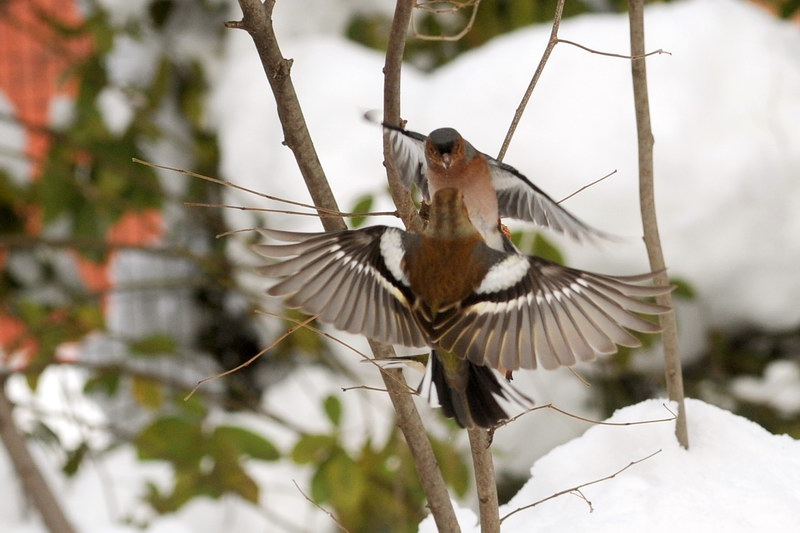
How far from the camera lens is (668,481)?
75 cm

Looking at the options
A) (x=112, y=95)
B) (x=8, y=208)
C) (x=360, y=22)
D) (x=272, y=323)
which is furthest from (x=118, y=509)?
(x=360, y=22)

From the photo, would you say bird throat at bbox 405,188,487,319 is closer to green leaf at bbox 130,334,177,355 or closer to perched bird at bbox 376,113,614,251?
perched bird at bbox 376,113,614,251

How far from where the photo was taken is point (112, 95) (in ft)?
7.41

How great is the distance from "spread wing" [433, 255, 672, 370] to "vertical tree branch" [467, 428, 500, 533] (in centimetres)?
5

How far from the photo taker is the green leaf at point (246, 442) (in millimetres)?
1628

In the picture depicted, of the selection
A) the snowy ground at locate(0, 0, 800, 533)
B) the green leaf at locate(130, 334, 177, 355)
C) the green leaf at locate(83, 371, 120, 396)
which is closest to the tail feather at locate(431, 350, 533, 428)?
the snowy ground at locate(0, 0, 800, 533)

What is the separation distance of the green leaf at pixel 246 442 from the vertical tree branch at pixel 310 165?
0.99 meters

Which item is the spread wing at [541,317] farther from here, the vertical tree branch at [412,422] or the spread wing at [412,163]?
the spread wing at [412,163]

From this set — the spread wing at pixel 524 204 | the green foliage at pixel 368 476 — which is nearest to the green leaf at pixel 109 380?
the green foliage at pixel 368 476

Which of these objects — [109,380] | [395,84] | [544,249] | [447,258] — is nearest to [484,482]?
[447,258]

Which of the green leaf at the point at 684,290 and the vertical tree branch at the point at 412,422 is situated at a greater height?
the green leaf at the point at 684,290

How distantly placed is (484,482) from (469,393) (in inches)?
2.4

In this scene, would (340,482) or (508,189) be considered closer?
(508,189)

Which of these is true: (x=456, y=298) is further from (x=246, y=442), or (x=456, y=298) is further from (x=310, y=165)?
(x=246, y=442)
